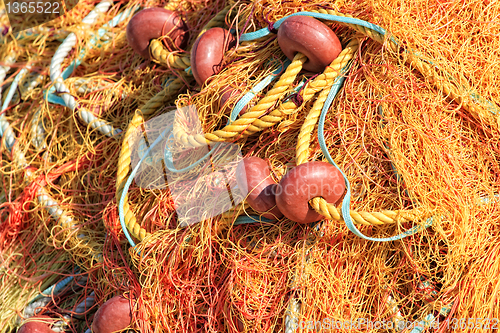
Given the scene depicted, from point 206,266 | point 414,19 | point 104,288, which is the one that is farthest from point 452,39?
point 104,288

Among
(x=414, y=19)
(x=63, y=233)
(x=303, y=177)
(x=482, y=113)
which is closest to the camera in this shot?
(x=303, y=177)

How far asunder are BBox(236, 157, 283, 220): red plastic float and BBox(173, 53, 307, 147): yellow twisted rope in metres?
0.14

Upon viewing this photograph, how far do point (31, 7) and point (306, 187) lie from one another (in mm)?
2046

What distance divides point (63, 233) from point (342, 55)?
137 cm

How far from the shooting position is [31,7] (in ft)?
8.25

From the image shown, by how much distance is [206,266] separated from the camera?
63.9 inches

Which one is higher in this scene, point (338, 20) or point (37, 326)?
point (338, 20)

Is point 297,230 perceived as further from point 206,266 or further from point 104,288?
point 104,288

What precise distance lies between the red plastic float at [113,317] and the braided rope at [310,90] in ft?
2.57

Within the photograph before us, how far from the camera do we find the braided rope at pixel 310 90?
1.62 meters
